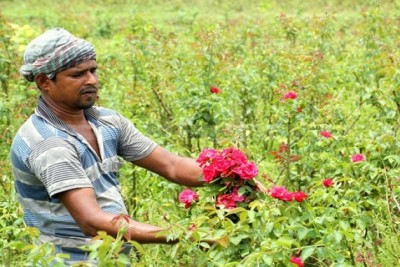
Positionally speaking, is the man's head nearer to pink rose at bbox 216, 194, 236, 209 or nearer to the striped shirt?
the striped shirt

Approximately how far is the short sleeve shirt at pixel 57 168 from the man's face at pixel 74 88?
6 centimetres

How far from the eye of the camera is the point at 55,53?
10.1 feet

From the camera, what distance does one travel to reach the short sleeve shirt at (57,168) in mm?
2938

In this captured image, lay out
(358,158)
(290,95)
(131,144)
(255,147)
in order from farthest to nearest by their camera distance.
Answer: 1. (255,147)
2. (290,95)
3. (358,158)
4. (131,144)

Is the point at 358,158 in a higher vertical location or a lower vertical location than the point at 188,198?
lower

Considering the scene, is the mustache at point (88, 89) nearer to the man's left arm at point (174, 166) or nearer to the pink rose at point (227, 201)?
the man's left arm at point (174, 166)

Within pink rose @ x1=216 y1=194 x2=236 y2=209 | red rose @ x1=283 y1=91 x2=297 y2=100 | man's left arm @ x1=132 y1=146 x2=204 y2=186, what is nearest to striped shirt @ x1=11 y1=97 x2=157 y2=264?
man's left arm @ x1=132 y1=146 x2=204 y2=186

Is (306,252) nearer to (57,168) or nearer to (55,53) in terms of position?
(57,168)

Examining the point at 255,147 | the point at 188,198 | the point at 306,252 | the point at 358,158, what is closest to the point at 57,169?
the point at 188,198

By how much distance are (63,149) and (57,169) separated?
0.09 m

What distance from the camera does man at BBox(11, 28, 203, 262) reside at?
9.63 feet

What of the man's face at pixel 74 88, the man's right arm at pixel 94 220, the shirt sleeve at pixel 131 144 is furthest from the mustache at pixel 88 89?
the man's right arm at pixel 94 220

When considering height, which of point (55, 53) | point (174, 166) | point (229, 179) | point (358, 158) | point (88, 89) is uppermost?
point (55, 53)

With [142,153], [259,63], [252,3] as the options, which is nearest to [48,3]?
[252,3]
